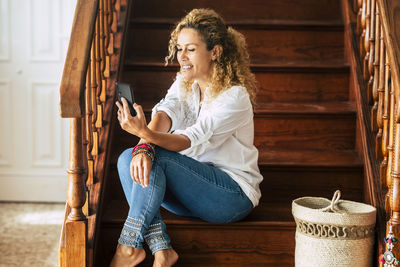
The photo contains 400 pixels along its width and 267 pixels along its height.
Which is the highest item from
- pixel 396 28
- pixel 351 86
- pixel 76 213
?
pixel 396 28

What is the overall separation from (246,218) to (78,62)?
2.99 ft

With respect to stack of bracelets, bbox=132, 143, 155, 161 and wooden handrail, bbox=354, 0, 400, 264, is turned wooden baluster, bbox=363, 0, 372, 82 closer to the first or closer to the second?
wooden handrail, bbox=354, 0, 400, 264

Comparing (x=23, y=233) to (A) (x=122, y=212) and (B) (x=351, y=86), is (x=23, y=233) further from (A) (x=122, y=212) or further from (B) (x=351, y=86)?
(B) (x=351, y=86)

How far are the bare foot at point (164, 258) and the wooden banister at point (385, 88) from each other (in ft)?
2.56

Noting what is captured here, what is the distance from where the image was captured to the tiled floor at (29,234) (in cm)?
258

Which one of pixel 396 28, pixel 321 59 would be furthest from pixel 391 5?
pixel 321 59

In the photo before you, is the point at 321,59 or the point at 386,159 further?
the point at 321,59

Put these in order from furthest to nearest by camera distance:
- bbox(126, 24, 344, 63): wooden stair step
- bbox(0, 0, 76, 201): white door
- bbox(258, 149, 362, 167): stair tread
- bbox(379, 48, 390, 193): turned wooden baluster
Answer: bbox(0, 0, 76, 201): white door, bbox(126, 24, 344, 63): wooden stair step, bbox(258, 149, 362, 167): stair tread, bbox(379, 48, 390, 193): turned wooden baluster

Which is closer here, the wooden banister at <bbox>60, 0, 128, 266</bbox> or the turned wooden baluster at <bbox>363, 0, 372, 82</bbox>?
the wooden banister at <bbox>60, 0, 128, 266</bbox>

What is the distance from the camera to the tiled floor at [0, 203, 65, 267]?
258cm

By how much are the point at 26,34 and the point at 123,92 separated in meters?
1.93

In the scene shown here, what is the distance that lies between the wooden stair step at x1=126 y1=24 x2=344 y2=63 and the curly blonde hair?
786 millimetres

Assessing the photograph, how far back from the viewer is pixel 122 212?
2273mm

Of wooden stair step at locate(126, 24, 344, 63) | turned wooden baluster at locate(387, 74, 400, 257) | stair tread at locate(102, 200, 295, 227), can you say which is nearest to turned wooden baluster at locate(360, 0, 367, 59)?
wooden stair step at locate(126, 24, 344, 63)
